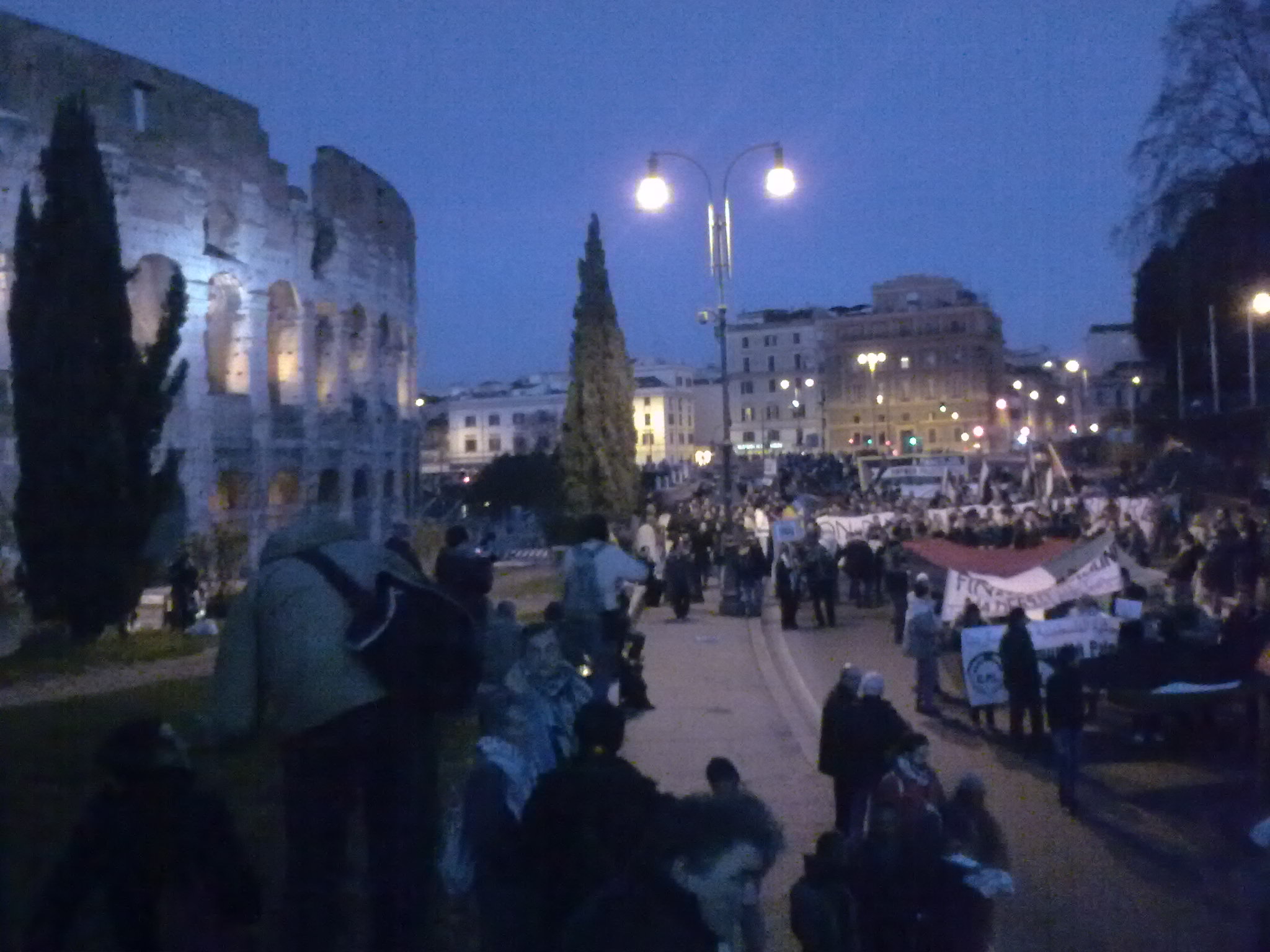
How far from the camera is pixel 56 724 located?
35.3ft

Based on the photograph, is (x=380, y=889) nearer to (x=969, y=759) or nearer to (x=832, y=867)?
(x=832, y=867)

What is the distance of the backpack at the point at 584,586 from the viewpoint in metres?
9.12

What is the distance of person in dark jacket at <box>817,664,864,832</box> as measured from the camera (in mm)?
8523

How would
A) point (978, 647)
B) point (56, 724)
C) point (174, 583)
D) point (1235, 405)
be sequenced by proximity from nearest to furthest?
point (56, 724)
point (978, 647)
point (174, 583)
point (1235, 405)

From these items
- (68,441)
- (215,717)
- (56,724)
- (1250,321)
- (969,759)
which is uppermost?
(1250,321)

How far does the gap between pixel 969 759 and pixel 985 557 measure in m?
5.70

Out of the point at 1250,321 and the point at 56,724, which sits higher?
the point at 1250,321

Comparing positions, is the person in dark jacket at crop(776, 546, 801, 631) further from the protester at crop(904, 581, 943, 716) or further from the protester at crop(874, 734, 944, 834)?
the protester at crop(874, 734, 944, 834)

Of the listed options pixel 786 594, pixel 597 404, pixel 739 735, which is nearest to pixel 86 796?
pixel 739 735

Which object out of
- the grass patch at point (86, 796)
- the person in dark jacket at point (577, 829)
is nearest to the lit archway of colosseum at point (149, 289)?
the grass patch at point (86, 796)

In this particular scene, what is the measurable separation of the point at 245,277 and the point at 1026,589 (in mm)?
23983

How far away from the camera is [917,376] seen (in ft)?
318

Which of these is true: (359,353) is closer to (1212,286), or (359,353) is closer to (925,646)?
(1212,286)

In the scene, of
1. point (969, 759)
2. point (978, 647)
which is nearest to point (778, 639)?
point (978, 647)
